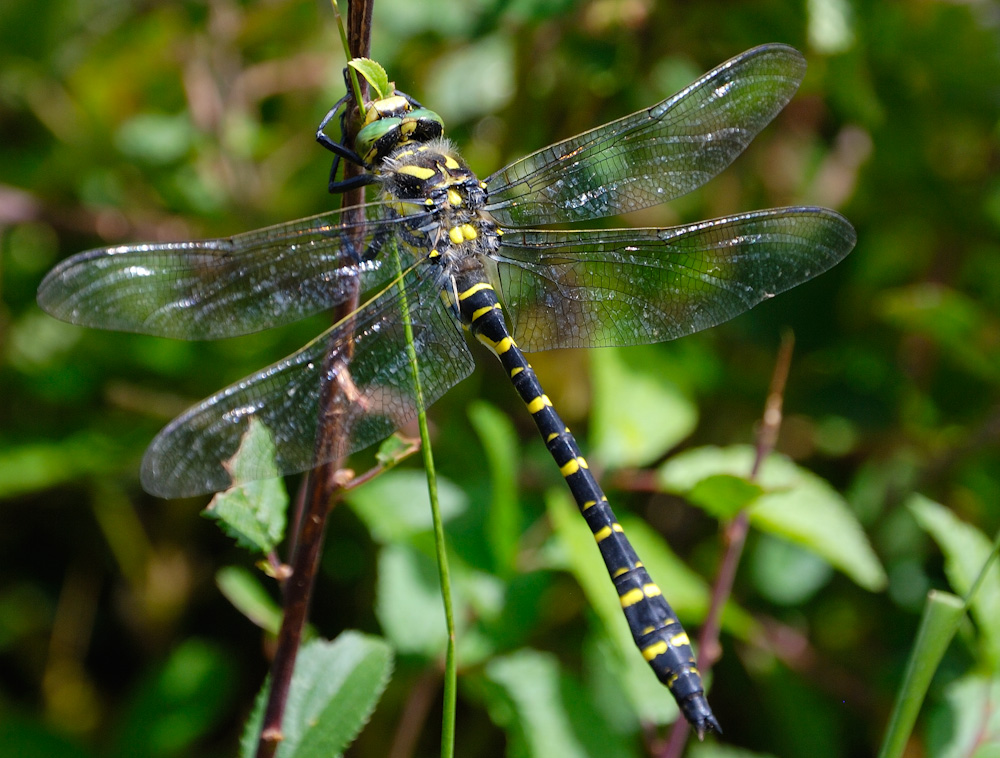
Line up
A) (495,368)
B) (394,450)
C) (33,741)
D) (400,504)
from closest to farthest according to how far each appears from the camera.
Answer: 1. (394,450)
2. (400,504)
3. (33,741)
4. (495,368)

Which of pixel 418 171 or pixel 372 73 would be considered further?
pixel 418 171

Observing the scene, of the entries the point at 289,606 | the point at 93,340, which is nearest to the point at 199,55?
the point at 93,340

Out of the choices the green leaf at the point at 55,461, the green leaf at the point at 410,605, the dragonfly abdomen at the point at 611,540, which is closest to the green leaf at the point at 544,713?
the green leaf at the point at 410,605

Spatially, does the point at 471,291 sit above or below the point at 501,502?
above

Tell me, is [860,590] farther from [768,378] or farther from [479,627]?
[479,627]

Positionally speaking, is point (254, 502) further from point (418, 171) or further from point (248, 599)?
point (418, 171)

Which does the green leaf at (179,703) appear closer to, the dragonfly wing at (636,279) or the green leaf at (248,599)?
the green leaf at (248,599)

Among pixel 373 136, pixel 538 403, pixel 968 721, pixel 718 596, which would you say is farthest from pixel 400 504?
pixel 968 721

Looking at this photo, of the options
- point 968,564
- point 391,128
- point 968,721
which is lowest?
point 968,721

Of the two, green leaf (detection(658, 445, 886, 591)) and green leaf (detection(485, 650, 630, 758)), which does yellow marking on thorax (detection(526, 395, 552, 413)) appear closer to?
green leaf (detection(658, 445, 886, 591))
